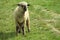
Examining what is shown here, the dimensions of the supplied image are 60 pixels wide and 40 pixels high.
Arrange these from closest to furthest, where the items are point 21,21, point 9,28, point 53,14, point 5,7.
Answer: point 21,21, point 9,28, point 53,14, point 5,7

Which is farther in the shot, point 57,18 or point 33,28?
point 57,18

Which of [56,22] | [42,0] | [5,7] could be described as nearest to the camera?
[56,22]

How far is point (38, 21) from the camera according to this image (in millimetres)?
9820

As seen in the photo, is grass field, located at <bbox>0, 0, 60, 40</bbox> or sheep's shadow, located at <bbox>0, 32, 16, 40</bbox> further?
grass field, located at <bbox>0, 0, 60, 40</bbox>

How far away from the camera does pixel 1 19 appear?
985 centimetres

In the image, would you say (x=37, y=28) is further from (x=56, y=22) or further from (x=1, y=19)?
(x=1, y=19)

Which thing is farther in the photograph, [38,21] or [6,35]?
[38,21]

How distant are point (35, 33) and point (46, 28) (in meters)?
0.73

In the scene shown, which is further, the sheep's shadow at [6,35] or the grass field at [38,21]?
the grass field at [38,21]

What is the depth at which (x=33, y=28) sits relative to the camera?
8.99m

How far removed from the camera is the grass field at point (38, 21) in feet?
27.1

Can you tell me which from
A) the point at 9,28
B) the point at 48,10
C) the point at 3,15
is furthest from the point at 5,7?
the point at 9,28

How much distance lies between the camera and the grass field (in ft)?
27.1

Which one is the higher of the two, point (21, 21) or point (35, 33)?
point (21, 21)
